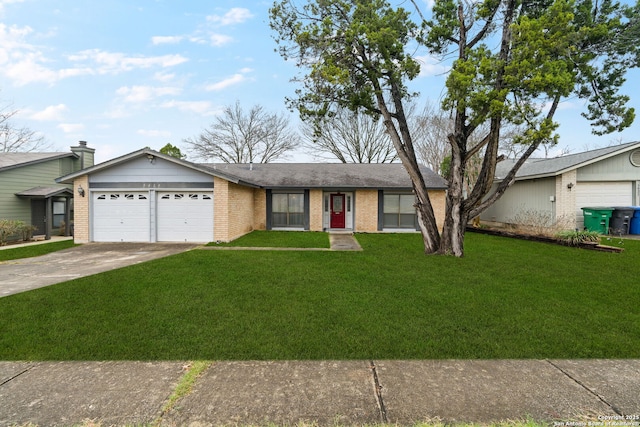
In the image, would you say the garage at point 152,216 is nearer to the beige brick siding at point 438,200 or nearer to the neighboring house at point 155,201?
the neighboring house at point 155,201

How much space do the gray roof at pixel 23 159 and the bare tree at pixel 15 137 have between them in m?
10.6

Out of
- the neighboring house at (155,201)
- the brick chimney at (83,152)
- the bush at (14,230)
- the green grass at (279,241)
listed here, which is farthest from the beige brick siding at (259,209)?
the bush at (14,230)

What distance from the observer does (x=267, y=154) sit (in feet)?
97.5

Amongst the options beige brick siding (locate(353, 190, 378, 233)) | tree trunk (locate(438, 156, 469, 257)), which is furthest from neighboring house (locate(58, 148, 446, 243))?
tree trunk (locate(438, 156, 469, 257))

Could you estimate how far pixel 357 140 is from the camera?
26859 millimetres

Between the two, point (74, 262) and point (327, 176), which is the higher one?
point (327, 176)

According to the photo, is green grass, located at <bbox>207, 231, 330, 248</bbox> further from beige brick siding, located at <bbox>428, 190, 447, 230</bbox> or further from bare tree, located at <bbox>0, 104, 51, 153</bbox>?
bare tree, located at <bbox>0, 104, 51, 153</bbox>

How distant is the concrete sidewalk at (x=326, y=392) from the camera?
2.31 metres

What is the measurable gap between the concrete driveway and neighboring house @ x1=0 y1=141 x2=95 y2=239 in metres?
4.67

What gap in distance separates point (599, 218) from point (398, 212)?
8401 millimetres

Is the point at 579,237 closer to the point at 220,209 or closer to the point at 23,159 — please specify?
the point at 220,209

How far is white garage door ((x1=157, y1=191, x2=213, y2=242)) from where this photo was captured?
12.0m

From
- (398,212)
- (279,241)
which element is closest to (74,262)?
(279,241)

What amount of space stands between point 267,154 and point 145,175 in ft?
60.1
